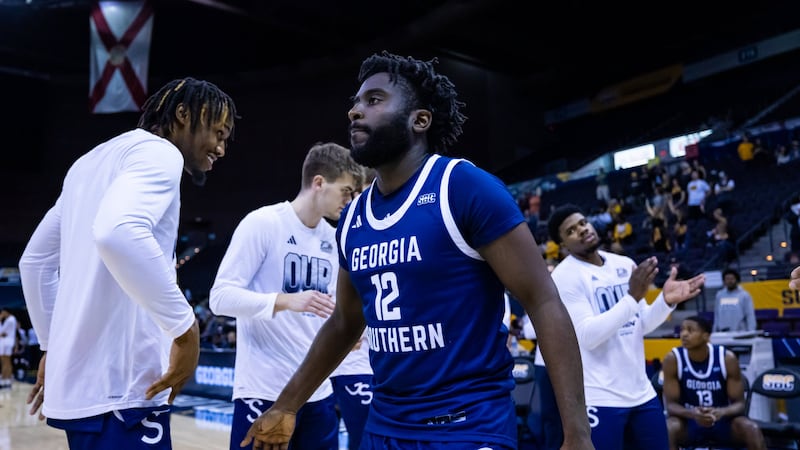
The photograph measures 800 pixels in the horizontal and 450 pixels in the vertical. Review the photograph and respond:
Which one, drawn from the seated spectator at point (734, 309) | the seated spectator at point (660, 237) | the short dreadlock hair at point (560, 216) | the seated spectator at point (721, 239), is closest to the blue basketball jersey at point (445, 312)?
the short dreadlock hair at point (560, 216)

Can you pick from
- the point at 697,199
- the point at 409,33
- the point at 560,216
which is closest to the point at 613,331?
the point at 560,216

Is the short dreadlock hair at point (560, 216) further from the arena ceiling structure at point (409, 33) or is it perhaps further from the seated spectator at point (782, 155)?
the arena ceiling structure at point (409, 33)

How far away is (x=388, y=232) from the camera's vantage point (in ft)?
6.27

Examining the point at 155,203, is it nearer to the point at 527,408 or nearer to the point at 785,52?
the point at 527,408

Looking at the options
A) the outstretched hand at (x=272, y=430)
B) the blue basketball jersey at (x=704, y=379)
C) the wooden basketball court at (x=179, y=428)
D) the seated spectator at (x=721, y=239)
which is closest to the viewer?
the outstretched hand at (x=272, y=430)

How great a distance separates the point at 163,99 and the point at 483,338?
1.34 metres

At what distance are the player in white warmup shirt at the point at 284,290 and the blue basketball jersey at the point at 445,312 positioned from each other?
107 centimetres

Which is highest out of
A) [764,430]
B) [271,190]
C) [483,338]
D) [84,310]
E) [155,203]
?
[271,190]

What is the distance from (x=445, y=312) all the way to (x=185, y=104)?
115cm

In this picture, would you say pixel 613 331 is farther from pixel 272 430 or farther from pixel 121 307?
pixel 121 307

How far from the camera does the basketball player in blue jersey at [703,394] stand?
5410mm

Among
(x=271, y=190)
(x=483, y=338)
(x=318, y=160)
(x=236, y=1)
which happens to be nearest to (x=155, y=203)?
(x=483, y=338)

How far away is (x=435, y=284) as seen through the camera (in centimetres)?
182

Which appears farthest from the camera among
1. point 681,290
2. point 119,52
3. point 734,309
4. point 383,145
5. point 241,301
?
point 119,52
